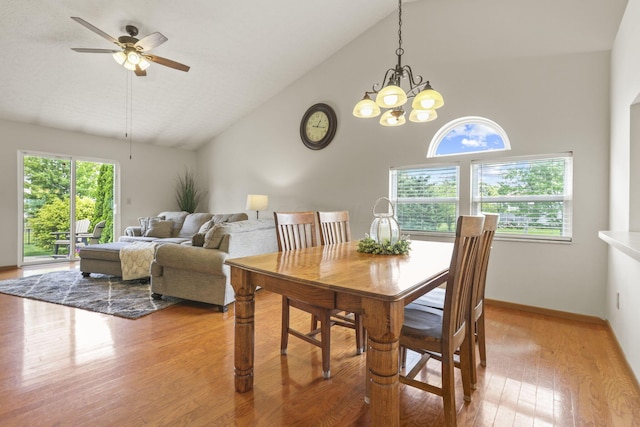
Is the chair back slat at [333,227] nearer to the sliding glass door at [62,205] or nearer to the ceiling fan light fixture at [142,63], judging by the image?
the ceiling fan light fixture at [142,63]

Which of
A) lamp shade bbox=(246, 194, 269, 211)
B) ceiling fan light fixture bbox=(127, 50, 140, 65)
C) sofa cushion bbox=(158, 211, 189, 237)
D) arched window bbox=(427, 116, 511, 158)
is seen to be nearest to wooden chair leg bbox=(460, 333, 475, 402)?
arched window bbox=(427, 116, 511, 158)

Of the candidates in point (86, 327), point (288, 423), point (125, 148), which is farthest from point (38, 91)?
point (288, 423)

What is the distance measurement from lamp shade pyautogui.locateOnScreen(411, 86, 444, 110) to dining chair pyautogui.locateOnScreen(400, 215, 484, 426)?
2.86 feet

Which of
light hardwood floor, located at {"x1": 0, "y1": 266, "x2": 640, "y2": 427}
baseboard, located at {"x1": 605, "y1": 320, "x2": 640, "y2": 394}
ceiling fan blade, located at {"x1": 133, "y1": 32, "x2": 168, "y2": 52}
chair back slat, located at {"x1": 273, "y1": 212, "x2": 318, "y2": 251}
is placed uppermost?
ceiling fan blade, located at {"x1": 133, "y1": 32, "x2": 168, "y2": 52}

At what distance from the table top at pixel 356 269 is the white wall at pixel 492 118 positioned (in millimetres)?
1737

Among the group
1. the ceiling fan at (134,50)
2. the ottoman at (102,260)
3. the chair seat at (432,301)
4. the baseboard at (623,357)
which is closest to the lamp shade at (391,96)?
the chair seat at (432,301)

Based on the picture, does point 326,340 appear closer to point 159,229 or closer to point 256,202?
point 256,202

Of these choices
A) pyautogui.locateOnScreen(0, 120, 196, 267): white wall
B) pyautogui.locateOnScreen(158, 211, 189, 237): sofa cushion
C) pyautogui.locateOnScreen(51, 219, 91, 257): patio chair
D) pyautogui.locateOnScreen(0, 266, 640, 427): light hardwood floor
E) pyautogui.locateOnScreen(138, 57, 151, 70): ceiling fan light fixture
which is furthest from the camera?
pyautogui.locateOnScreen(158, 211, 189, 237): sofa cushion

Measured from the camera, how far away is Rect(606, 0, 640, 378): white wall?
2004 mm

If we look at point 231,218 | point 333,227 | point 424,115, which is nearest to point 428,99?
point 424,115

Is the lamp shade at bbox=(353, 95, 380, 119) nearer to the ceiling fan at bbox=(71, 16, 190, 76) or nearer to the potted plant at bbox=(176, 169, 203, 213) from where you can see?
the ceiling fan at bbox=(71, 16, 190, 76)

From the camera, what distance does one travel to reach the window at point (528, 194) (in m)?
3.12

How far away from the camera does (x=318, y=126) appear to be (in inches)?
190

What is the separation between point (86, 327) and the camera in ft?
8.88
